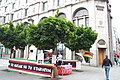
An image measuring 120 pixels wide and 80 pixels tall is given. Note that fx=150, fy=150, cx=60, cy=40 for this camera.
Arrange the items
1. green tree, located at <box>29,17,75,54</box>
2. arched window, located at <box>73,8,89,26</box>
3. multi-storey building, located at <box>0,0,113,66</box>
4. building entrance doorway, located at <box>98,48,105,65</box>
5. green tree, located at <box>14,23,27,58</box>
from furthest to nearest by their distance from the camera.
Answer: arched window, located at <box>73,8,89,26</box>
building entrance doorway, located at <box>98,48,105,65</box>
multi-storey building, located at <box>0,0,113,66</box>
green tree, located at <box>14,23,27,58</box>
green tree, located at <box>29,17,75,54</box>

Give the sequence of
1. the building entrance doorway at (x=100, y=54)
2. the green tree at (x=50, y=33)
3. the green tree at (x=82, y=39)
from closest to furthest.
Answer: the green tree at (x=50, y=33) → the green tree at (x=82, y=39) → the building entrance doorway at (x=100, y=54)

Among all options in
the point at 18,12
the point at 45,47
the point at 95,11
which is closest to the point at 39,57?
the point at 45,47

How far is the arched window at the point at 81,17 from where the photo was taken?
1041 inches

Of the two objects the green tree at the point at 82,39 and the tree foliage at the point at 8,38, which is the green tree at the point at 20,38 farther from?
the green tree at the point at 82,39

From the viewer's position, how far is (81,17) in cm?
2705

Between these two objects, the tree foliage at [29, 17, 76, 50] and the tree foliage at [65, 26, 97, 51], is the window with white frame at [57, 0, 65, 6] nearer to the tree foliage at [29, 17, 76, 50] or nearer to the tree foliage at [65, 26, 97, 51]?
the tree foliage at [65, 26, 97, 51]

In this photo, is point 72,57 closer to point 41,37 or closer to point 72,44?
point 72,44

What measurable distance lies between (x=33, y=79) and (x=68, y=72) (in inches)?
152

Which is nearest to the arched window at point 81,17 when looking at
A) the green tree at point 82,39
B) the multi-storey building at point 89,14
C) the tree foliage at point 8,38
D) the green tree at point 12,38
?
the multi-storey building at point 89,14

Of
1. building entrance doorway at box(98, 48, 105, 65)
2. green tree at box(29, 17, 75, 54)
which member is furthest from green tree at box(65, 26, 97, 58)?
building entrance doorway at box(98, 48, 105, 65)

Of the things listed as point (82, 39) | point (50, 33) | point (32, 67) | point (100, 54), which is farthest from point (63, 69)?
point (100, 54)

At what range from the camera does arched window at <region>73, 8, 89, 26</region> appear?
86.7 feet

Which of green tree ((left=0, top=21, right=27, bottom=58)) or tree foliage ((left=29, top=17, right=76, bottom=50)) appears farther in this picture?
green tree ((left=0, top=21, right=27, bottom=58))

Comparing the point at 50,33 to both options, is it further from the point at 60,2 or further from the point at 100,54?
the point at 60,2
